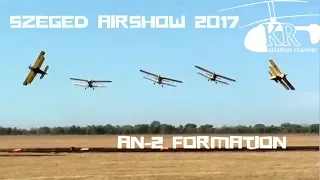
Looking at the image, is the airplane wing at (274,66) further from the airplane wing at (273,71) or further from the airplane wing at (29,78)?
the airplane wing at (29,78)

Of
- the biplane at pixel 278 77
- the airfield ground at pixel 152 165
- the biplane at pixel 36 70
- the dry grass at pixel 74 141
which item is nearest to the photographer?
the biplane at pixel 36 70

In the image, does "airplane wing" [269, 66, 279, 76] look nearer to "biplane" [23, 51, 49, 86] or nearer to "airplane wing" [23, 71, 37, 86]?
"biplane" [23, 51, 49, 86]

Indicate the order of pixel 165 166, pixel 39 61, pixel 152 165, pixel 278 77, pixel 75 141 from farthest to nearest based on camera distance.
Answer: pixel 75 141
pixel 152 165
pixel 165 166
pixel 278 77
pixel 39 61

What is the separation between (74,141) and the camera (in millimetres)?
25219

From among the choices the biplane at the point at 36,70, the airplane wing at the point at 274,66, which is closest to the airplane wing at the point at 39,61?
the biplane at the point at 36,70

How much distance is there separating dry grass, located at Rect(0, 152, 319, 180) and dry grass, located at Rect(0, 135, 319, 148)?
69cm

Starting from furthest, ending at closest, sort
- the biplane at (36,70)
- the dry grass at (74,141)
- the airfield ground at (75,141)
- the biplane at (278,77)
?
the dry grass at (74,141) → the airfield ground at (75,141) → the biplane at (278,77) → the biplane at (36,70)

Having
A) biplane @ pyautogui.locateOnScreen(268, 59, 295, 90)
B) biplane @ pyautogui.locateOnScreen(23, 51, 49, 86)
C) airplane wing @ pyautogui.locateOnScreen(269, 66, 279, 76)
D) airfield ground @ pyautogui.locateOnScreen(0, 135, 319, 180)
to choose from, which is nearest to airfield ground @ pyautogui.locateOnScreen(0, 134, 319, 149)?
airfield ground @ pyautogui.locateOnScreen(0, 135, 319, 180)

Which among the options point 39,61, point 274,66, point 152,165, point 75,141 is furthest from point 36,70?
point 274,66

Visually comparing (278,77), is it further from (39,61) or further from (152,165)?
(39,61)

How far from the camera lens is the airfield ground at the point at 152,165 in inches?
741

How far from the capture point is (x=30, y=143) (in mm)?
26000

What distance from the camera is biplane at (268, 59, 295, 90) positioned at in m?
18.9

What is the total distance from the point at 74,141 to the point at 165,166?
5.90 metres
